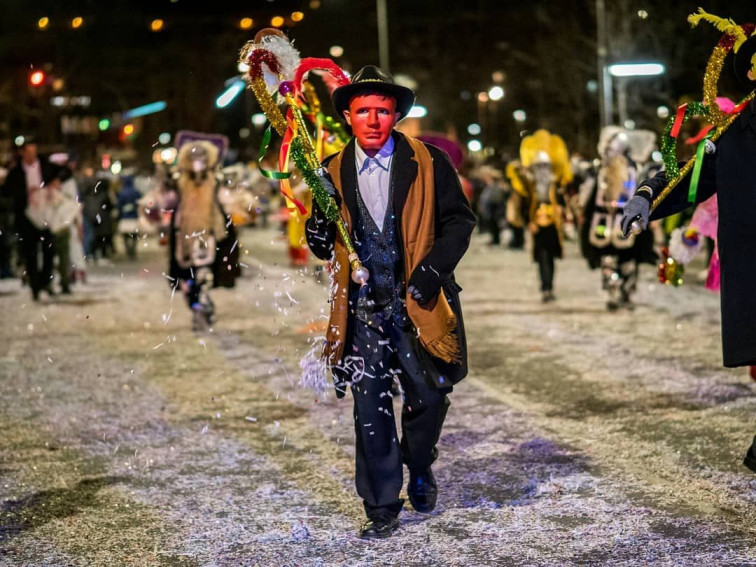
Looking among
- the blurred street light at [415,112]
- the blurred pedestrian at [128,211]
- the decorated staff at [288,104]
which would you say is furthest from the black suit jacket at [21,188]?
the decorated staff at [288,104]

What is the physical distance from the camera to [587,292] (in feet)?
46.7

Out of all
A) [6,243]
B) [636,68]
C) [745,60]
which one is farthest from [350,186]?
[636,68]

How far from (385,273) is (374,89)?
2.55ft

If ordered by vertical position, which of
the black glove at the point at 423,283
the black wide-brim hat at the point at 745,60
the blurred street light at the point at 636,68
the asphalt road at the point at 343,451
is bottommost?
the asphalt road at the point at 343,451

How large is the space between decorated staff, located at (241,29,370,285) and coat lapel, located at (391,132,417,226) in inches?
9.5

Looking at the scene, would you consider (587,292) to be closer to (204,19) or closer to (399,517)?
(399,517)

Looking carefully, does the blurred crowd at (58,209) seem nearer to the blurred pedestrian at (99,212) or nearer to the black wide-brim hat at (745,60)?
the blurred pedestrian at (99,212)

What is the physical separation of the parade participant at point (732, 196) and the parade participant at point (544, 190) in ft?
26.0

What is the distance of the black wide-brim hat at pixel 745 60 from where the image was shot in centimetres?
506

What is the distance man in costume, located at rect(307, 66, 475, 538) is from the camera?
190 inches

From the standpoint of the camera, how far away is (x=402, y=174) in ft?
15.9

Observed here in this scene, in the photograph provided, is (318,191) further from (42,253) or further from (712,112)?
(42,253)

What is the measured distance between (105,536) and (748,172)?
3.18 m

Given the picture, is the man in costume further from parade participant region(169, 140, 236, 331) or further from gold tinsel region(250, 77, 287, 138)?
parade participant region(169, 140, 236, 331)
